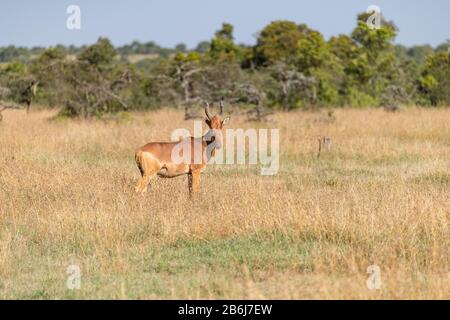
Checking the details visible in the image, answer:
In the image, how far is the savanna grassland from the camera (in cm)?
656

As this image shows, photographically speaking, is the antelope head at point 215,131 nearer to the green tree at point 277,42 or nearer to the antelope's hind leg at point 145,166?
the antelope's hind leg at point 145,166

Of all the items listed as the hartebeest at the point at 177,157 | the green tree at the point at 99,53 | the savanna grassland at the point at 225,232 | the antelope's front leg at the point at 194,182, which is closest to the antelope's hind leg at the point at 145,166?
the hartebeest at the point at 177,157

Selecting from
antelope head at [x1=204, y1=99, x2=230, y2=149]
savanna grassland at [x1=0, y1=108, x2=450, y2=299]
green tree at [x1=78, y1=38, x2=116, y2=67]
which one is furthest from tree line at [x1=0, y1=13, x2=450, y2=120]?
antelope head at [x1=204, y1=99, x2=230, y2=149]

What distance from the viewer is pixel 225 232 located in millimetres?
8453

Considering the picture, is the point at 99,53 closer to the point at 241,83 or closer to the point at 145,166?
the point at 241,83

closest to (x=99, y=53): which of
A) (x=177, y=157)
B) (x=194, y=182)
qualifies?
(x=177, y=157)

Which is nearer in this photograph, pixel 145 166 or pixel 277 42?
pixel 145 166

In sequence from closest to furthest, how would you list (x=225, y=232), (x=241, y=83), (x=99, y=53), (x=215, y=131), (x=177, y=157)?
(x=225, y=232) → (x=177, y=157) → (x=215, y=131) → (x=241, y=83) → (x=99, y=53)

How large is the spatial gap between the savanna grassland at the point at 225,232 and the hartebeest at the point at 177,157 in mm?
289

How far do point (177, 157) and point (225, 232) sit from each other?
2.71 m

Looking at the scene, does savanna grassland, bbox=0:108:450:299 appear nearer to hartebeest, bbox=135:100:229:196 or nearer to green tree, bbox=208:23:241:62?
hartebeest, bbox=135:100:229:196

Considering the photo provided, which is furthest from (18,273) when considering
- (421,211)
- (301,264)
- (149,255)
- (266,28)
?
(266,28)

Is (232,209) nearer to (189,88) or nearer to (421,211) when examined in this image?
(421,211)

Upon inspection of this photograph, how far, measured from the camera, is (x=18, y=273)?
7.20 meters
